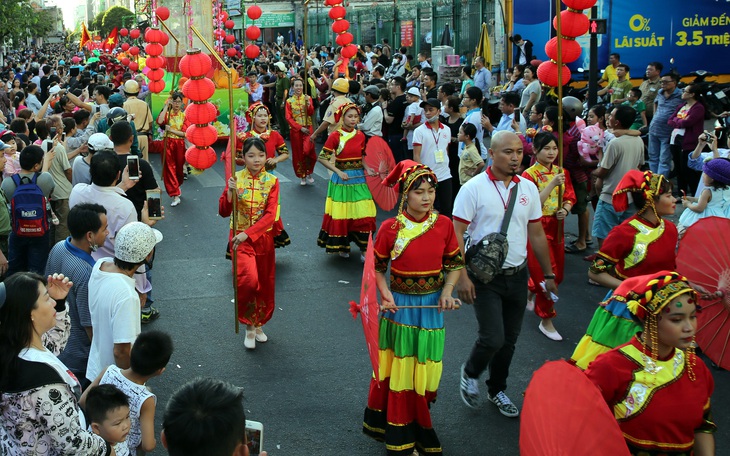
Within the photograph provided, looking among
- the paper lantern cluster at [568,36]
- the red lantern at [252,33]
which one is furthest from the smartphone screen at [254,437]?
the red lantern at [252,33]

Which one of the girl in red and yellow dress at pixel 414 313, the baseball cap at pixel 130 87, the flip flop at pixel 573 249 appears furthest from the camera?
the baseball cap at pixel 130 87

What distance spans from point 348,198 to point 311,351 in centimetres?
295

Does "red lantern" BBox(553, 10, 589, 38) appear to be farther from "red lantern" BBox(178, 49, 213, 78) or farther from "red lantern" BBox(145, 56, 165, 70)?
"red lantern" BBox(145, 56, 165, 70)

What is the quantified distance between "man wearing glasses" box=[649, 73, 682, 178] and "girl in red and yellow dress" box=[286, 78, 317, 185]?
545 centimetres

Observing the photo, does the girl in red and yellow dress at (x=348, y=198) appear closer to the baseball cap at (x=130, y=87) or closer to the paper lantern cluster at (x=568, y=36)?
the paper lantern cluster at (x=568, y=36)

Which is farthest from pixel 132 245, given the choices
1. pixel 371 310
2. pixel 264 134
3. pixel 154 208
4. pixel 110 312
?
pixel 264 134

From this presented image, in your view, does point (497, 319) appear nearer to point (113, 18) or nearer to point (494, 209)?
point (494, 209)

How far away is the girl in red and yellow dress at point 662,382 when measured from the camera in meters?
3.34

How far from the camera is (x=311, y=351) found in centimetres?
670

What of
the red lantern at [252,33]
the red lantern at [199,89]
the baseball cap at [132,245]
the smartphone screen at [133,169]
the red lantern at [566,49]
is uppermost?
the red lantern at [252,33]

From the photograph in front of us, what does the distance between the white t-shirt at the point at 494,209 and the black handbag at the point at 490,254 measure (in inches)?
1.6

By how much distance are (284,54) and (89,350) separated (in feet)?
91.1

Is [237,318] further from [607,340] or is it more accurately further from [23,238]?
[607,340]

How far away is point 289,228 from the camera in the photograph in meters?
10.9
